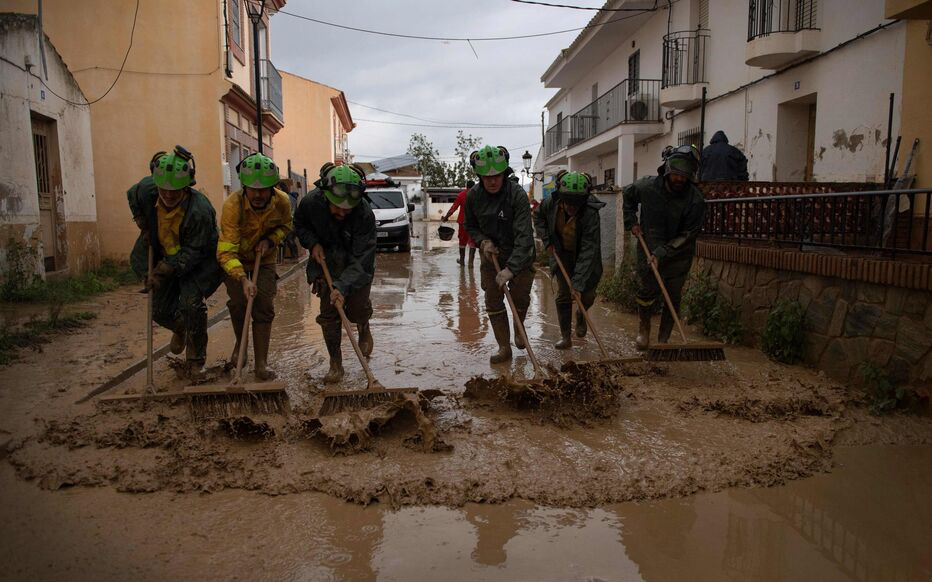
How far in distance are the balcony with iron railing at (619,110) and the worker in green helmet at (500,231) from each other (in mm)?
13372

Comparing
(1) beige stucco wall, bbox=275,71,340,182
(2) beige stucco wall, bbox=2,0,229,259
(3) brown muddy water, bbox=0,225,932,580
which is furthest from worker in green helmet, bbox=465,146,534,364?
(1) beige stucco wall, bbox=275,71,340,182

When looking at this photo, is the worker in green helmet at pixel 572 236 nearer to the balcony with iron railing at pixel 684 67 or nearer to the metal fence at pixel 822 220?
the metal fence at pixel 822 220

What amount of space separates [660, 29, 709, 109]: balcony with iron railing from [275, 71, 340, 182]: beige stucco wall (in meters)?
21.8

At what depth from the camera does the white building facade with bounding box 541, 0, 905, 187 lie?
9.50 meters

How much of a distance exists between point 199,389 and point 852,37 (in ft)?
33.3

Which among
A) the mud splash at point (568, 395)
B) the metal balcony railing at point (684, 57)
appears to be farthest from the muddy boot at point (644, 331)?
the metal balcony railing at point (684, 57)

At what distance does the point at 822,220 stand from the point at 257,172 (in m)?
4.45

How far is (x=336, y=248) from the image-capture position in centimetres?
534

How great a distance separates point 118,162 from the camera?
Answer: 14492 millimetres

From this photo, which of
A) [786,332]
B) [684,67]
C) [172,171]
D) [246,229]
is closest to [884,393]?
[786,332]

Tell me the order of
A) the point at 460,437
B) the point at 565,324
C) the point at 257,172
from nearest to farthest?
the point at 460,437 → the point at 257,172 → the point at 565,324

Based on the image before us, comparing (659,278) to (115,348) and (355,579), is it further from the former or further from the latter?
(115,348)

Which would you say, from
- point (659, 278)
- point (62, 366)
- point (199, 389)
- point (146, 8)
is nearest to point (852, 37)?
point (659, 278)

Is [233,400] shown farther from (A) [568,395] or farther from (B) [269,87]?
(B) [269,87]
